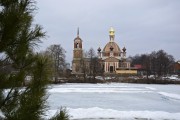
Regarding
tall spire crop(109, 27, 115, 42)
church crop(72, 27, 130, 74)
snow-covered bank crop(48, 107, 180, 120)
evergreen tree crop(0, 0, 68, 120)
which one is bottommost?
snow-covered bank crop(48, 107, 180, 120)

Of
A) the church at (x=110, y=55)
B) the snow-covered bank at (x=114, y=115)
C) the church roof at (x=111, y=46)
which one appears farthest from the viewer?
the church roof at (x=111, y=46)

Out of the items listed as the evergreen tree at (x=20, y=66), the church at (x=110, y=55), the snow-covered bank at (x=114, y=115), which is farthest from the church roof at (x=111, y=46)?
the evergreen tree at (x=20, y=66)

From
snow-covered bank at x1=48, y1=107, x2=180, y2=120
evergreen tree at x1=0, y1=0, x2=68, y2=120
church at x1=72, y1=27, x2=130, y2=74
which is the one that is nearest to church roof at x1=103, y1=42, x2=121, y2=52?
church at x1=72, y1=27, x2=130, y2=74

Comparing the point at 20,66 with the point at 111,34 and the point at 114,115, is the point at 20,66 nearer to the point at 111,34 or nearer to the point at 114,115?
the point at 114,115

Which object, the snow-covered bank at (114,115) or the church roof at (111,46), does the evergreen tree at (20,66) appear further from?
the church roof at (111,46)

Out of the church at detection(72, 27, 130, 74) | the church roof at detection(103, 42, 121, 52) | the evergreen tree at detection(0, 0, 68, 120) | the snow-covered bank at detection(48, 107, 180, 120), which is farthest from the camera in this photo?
the church roof at detection(103, 42, 121, 52)

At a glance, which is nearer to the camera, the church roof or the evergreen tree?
the evergreen tree

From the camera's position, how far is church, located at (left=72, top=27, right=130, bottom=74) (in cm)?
10612

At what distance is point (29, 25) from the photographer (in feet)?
11.3

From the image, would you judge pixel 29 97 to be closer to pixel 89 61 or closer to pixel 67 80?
pixel 67 80

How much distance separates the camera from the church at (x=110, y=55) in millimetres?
106125

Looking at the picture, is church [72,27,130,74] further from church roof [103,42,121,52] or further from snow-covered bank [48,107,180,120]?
snow-covered bank [48,107,180,120]

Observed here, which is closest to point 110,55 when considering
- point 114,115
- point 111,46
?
point 111,46

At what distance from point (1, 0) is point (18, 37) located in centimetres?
41
